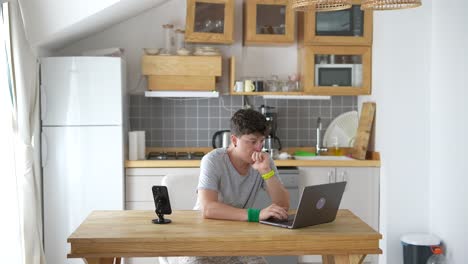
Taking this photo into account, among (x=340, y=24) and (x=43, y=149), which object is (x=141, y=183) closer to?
(x=43, y=149)

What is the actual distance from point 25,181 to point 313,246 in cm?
224

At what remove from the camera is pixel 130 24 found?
5.48 metres

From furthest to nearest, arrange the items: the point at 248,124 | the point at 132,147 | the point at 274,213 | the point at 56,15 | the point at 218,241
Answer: the point at 132,147 → the point at 56,15 → the point at 248,124 → the point at 274,213 → the point at 218,241

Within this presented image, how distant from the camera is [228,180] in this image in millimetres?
3174

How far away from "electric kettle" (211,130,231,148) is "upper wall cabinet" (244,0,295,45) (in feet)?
2.71

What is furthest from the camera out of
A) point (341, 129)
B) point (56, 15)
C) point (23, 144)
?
point (341, 129)

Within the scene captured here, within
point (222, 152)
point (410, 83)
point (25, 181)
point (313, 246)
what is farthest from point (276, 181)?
point (410, 83)

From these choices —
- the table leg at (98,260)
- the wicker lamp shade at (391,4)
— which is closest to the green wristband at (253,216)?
the table leg at (98,260)

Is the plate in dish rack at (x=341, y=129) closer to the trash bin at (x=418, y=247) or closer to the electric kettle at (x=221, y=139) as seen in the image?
the electric kettle at (x=221, y=139)

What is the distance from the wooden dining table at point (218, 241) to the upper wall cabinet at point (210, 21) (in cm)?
268

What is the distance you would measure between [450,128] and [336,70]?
1.17m

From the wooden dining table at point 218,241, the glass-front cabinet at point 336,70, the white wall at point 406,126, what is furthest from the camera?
the glass-front cabinet at point 336,70

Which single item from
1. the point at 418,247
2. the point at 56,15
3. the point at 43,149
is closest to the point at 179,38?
the point at 56,15

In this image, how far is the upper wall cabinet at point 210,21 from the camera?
5.18m
